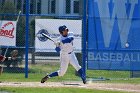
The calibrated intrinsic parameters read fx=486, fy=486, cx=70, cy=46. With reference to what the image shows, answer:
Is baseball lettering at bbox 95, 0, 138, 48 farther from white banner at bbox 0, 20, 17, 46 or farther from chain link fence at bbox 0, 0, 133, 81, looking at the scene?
white banner at bbox 0, 20, 17, 46

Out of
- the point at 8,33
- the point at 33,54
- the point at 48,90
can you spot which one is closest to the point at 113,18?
the point at 33,54

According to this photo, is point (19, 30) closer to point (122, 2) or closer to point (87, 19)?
point (87, 19)

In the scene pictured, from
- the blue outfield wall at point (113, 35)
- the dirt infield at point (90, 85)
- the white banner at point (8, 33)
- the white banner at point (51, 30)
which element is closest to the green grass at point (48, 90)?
the dirt infield at point (90, 85)

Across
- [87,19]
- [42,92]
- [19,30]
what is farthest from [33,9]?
[42,92]

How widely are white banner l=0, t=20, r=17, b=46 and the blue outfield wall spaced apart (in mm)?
2980

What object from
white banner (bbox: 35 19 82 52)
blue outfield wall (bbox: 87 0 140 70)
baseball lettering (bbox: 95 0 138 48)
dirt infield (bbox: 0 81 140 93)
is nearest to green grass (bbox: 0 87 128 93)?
dirt infield (bbox: 0 81 140 93)

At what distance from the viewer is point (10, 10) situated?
72.3 ft

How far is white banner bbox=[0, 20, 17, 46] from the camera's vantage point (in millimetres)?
18953

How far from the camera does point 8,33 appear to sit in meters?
19.0

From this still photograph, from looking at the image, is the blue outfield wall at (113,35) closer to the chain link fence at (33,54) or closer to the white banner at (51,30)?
the white banner at (51,30)

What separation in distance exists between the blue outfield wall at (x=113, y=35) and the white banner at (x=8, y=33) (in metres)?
2.98

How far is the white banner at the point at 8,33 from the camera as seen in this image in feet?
62.2

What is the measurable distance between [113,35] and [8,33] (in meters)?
4.10

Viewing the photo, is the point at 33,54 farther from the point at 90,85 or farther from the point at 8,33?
the point at 90,85
